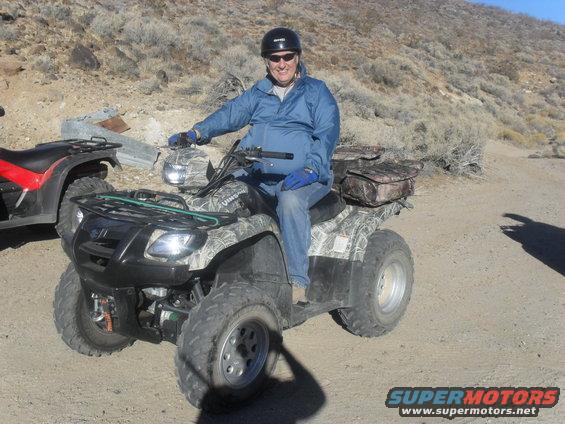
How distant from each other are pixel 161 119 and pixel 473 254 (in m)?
7.51

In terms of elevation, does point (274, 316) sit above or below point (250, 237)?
below

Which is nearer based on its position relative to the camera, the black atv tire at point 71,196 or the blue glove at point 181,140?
the blue glove at point 181,140

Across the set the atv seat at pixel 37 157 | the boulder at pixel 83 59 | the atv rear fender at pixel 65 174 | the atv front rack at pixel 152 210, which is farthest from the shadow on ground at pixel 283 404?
the boulder at pixel 83 59

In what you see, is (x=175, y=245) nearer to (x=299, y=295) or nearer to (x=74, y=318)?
(x=74, y=318)

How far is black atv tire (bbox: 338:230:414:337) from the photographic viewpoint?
4.50 meters

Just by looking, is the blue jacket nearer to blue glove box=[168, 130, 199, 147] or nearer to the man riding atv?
the man riding atv

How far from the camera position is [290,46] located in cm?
412

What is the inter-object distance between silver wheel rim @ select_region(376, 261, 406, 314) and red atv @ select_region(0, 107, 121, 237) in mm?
3295

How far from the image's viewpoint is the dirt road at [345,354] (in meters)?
3.68

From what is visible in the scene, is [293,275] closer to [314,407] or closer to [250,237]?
[250,237]

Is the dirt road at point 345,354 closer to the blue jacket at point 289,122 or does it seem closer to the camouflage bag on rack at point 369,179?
the camouflage bag on rack at point 369,179

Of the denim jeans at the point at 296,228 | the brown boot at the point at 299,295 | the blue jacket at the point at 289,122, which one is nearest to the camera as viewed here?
the denim jeans at the point at 296,228

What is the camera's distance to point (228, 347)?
11.4 feet

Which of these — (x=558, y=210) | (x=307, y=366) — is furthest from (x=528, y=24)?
(x=307, y=366)
